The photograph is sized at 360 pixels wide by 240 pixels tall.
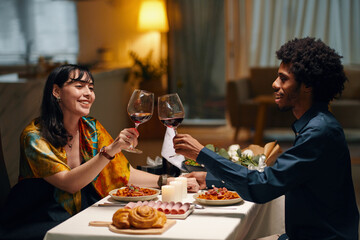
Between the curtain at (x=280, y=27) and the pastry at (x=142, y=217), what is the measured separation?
6857mm

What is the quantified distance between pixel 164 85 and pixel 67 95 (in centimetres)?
594

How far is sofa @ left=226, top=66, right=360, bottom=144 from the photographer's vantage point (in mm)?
7137

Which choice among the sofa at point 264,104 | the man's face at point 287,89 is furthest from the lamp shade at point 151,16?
the man's face at point 287,89

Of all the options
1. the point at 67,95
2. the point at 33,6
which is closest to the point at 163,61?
the point at 33,6

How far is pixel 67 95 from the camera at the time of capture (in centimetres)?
240

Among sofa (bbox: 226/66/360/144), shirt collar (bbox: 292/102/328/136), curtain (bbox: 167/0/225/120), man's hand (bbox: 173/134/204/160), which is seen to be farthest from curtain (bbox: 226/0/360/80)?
man's hand (bbox: 173/134/204/160)

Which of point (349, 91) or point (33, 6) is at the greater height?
point (33, 6)

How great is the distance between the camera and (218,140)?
26.3 ft

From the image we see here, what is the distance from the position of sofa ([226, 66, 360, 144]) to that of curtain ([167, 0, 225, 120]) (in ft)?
3.02

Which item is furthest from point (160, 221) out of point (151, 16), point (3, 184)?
point (151, 16)

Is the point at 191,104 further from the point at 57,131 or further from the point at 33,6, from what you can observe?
the point at 57,131

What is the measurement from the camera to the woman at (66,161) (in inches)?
87.4

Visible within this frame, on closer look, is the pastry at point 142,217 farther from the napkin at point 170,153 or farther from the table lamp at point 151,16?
the table lamp at point 151,16

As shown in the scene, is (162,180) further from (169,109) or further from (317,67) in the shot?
(317,67)
